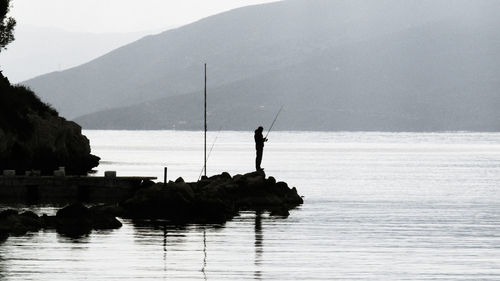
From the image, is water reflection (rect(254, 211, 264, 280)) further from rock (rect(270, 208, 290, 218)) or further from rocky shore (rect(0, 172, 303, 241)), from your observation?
rocky shore (rect(0, 172, 303, 241))

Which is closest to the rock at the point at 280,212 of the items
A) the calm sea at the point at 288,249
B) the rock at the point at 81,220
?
the calm sea at the point at 288,249

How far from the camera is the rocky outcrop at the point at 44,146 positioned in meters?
67.9

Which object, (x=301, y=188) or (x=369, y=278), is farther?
(x=301, y=188)

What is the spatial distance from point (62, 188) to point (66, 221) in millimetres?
14632

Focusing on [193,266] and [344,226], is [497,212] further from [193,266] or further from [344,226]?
[193,266]

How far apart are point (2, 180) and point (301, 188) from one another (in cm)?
2019

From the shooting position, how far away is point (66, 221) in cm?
3447

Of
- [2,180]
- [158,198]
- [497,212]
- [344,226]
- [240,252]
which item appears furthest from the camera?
[2,180]

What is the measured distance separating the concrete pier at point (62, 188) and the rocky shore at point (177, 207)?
10.7 ft

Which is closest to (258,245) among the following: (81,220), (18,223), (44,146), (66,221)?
(81,220)

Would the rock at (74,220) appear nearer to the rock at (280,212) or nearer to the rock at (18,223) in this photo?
the rock at (18,223)

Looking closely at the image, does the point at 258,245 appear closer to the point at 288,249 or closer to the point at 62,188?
the point at 288,249

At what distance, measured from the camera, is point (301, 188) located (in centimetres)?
6431

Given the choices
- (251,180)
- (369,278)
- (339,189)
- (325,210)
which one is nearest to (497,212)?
(325,210)
